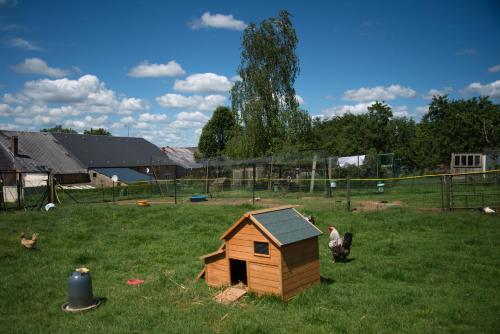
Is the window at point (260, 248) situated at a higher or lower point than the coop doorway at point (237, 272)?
higher

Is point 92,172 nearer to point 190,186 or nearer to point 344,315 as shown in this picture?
point 190,186

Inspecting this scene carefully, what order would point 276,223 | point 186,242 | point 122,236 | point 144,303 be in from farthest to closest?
1. point 122,236
2. point 186,242
3. point 276,223
4. point 144,303

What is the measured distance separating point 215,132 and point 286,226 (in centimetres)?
6398

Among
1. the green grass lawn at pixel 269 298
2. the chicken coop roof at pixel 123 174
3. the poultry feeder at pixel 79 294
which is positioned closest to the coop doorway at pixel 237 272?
the green grass lawn at pixel 269 298

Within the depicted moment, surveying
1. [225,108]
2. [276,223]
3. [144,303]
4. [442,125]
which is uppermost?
[225,108]

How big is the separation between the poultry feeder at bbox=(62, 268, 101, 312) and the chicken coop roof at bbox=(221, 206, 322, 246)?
10.7 ft

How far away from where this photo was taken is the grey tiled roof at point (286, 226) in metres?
9.34

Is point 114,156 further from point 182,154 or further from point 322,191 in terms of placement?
point 322,191

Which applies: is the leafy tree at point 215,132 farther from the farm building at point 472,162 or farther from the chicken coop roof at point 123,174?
the farm building at point 472,162

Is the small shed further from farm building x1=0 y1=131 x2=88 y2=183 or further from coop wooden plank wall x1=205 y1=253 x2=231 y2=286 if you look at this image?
farm building x1=0 y1=131 x2=88 y2=183

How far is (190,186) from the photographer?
38219mm

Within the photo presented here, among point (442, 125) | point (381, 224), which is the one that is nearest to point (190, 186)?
point (381, 224)

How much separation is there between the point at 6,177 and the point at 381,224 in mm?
40504

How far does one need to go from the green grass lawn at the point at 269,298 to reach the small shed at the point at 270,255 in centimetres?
32
